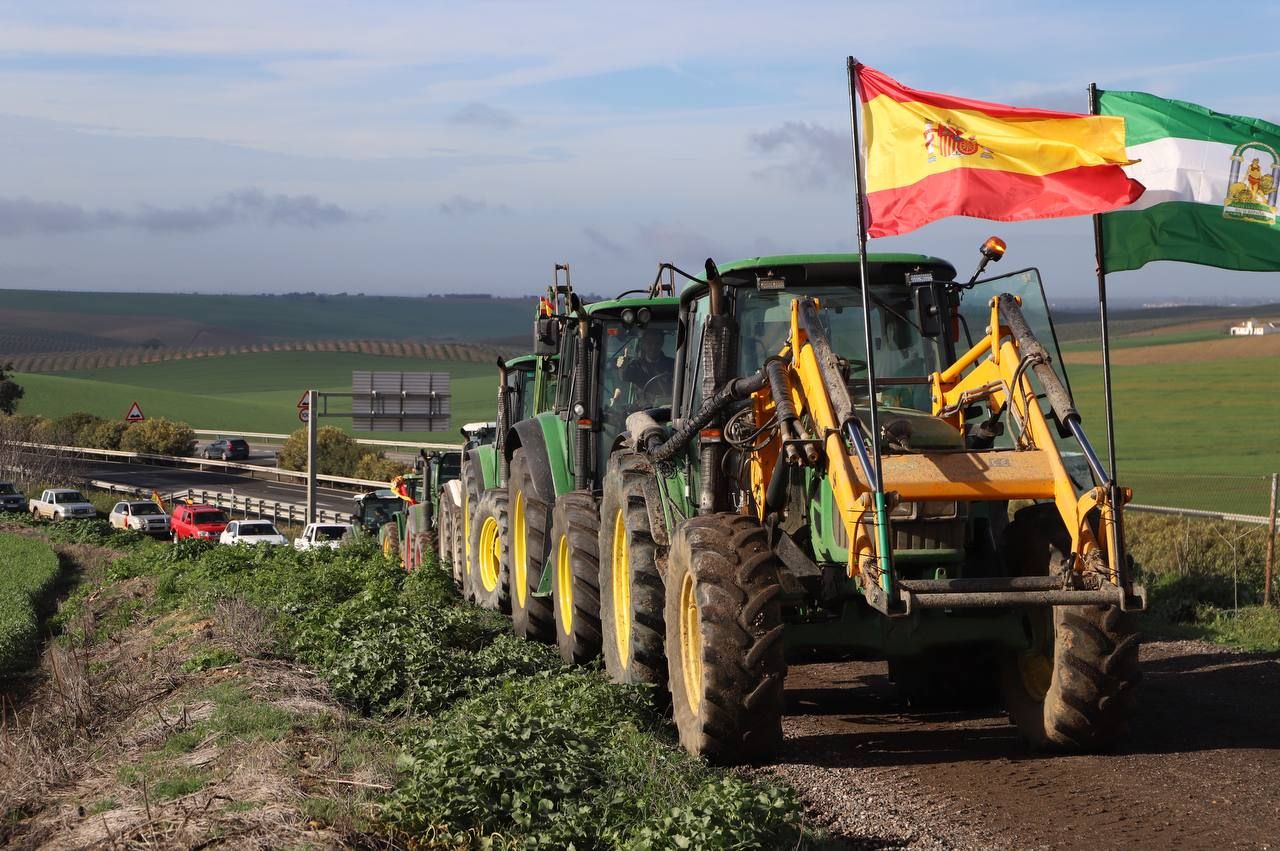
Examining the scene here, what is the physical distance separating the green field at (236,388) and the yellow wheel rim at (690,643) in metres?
81.0

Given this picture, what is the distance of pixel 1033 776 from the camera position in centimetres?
886

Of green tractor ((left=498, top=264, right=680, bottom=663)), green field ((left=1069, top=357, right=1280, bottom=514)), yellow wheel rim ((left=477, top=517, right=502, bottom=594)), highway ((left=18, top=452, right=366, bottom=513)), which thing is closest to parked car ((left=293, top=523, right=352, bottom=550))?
highway ((left=18, top=452, right=366, bottom=513))

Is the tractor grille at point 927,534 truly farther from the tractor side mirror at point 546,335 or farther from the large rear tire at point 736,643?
the tractor side mirror at point 546,335

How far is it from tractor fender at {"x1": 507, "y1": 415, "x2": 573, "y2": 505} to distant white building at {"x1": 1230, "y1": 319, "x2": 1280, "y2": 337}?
9218cm

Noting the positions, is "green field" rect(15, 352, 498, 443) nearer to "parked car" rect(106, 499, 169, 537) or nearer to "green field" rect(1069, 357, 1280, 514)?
"green field" rect(1069, 357, 1280, 514)

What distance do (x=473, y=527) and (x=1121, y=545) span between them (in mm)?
10765

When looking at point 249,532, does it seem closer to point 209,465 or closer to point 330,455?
point 330,455

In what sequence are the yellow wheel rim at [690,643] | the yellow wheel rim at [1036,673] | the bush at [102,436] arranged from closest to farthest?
the yellow wheel rim at [690,643] → the yellow wheel rim at [1036,673] → the bush at [102,436]

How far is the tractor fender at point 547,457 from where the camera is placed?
1462 centimetres

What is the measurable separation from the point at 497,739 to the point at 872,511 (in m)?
2.45

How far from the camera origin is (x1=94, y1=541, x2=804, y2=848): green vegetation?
24.2 feet

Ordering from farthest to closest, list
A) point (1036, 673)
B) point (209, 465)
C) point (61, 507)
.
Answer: point (209, 465) → point (61, 507) → point (1036, 673)

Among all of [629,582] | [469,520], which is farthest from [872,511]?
[469,520]

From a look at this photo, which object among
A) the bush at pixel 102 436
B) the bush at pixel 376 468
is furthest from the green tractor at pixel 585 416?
the bush at pixel 102 436
